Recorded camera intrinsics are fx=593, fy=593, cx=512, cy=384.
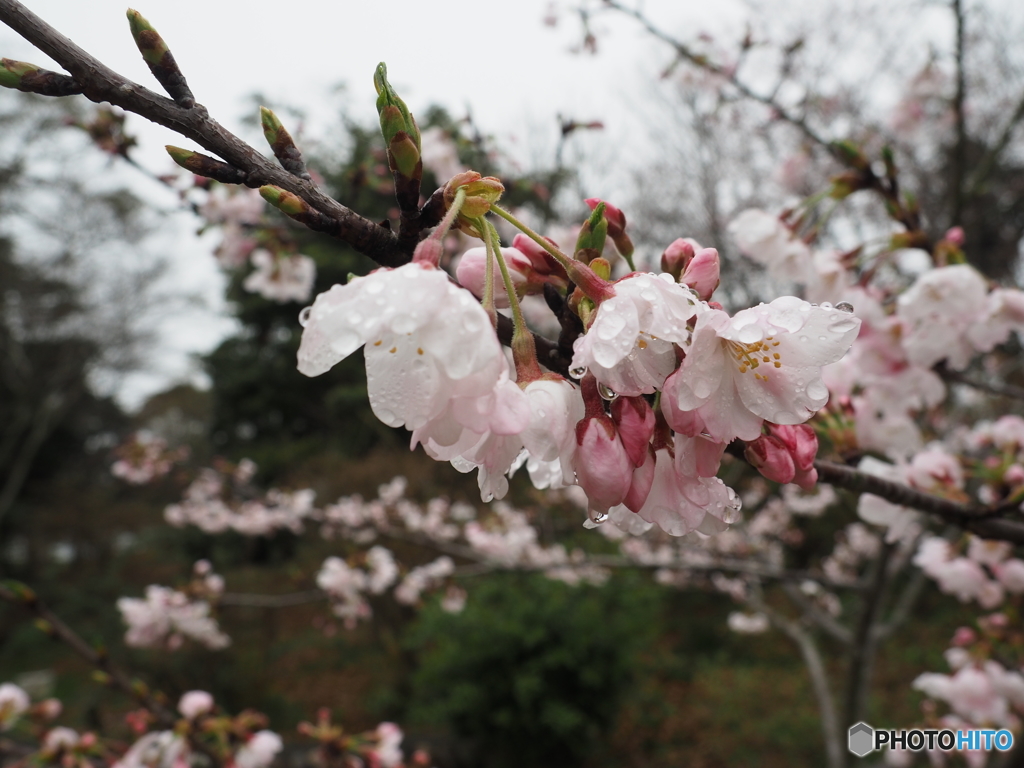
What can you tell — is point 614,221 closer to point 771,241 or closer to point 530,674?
point 771,241

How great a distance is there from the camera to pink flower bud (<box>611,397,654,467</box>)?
54cm

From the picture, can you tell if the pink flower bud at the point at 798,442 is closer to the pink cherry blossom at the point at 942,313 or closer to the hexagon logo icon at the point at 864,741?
the pink cherry blossom at the point at 942,313

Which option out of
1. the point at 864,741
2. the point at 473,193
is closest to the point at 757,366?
the point at 473,193

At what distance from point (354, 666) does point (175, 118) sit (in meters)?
8.18

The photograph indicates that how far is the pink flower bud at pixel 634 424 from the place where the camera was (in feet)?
1.78

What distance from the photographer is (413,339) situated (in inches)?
20.3

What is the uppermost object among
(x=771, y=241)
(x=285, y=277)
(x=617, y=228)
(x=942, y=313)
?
(x=285, y=277)

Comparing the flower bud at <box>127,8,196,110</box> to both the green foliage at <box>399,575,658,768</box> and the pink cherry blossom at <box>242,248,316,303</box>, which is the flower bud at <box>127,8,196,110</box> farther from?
the green foliage at <box>399,575,658,768</box>

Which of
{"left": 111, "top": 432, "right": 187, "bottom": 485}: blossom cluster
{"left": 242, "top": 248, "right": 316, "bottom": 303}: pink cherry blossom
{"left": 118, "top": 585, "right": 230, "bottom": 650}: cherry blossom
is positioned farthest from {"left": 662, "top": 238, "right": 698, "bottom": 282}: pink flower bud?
{"left": 111, "top": 432, "right": 187, "bottom": 485}: blossom cluster

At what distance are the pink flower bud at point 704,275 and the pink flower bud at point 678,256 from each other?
9 cm

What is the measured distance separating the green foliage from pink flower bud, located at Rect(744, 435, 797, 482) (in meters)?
4.64

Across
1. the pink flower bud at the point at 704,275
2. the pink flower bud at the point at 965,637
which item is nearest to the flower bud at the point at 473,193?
the pink flower bud at the point at 704,275

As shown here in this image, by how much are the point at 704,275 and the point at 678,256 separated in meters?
0.11

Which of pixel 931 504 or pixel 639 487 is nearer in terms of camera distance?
pixel 639 487
